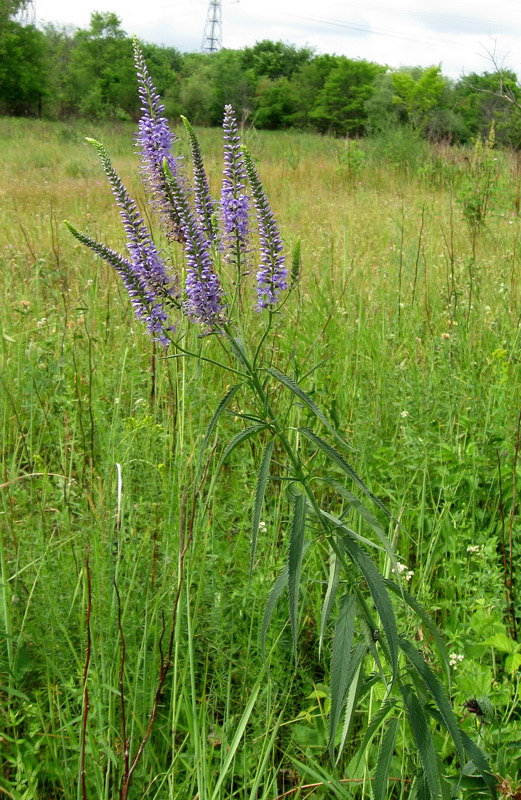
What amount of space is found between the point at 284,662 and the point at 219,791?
0.42 metres

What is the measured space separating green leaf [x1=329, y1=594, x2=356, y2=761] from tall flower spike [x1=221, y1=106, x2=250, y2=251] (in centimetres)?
70

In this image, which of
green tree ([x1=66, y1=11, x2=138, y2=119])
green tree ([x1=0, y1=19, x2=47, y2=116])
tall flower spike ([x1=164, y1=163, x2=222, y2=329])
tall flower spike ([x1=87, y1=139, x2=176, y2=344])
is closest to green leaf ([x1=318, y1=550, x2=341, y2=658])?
tall flower spike ([x1=164, y1=163, x2=222, y2=329])

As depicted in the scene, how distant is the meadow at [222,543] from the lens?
138cm

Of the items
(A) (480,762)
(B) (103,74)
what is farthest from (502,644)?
(B) (103,74)

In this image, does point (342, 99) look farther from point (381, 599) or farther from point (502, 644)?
point (381, 599)

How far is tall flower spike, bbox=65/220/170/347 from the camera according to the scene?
3.93ft

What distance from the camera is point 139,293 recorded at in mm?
1221

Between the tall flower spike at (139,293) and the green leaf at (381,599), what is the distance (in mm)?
560

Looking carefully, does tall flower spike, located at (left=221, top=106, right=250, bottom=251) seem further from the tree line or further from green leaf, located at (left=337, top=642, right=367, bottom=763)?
the tree line

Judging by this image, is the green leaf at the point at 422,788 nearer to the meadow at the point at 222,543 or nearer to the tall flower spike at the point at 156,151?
the meadow at the point at 222,543

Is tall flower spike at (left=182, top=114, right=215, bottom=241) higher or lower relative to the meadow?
higher

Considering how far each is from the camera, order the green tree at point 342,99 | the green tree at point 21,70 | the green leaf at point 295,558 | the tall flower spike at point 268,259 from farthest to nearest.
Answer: the green tree at point 342,99 < the green tree at point 21,70 < the tall flower spike at point 268,259 < the green leaf at point 295,558

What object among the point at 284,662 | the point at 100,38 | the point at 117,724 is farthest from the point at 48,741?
the point at 100,38

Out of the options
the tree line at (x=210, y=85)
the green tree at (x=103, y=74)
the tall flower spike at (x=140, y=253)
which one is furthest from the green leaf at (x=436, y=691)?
A: the green tree at (x=103, y=74)
